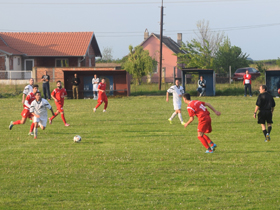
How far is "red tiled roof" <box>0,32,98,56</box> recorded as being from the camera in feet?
173

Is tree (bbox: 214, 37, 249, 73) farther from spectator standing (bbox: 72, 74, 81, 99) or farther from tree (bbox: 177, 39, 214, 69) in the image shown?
spectator standing (bbox: 72, 74, 81, 99)

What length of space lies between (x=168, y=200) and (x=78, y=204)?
149cm

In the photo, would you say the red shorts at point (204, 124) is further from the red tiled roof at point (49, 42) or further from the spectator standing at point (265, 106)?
the red tiled roof at point (49, 42)

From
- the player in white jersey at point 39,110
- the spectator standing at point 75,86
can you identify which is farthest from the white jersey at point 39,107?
the spectator standing at point 75,86

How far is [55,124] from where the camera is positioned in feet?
61.4

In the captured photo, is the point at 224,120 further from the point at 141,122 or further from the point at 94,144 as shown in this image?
the point at 94,144

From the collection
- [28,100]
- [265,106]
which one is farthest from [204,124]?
[28,100]

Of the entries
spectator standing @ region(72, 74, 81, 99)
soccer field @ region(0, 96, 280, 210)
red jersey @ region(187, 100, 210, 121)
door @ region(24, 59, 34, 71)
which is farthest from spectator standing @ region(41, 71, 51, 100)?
door @ region(24, 59, 34, 71)

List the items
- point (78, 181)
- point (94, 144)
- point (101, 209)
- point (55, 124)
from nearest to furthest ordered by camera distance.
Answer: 1. point (101, 209)
2. point (78, 181)
3. point (94, 144)
4. point (55, 124)

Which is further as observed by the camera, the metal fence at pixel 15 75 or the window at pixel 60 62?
the window at pixel 60 62

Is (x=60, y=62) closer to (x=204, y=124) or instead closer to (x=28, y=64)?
(x=28, y=64)

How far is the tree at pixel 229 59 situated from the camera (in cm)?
5412

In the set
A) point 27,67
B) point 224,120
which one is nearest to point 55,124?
point 224,120

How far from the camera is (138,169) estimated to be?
969cm
